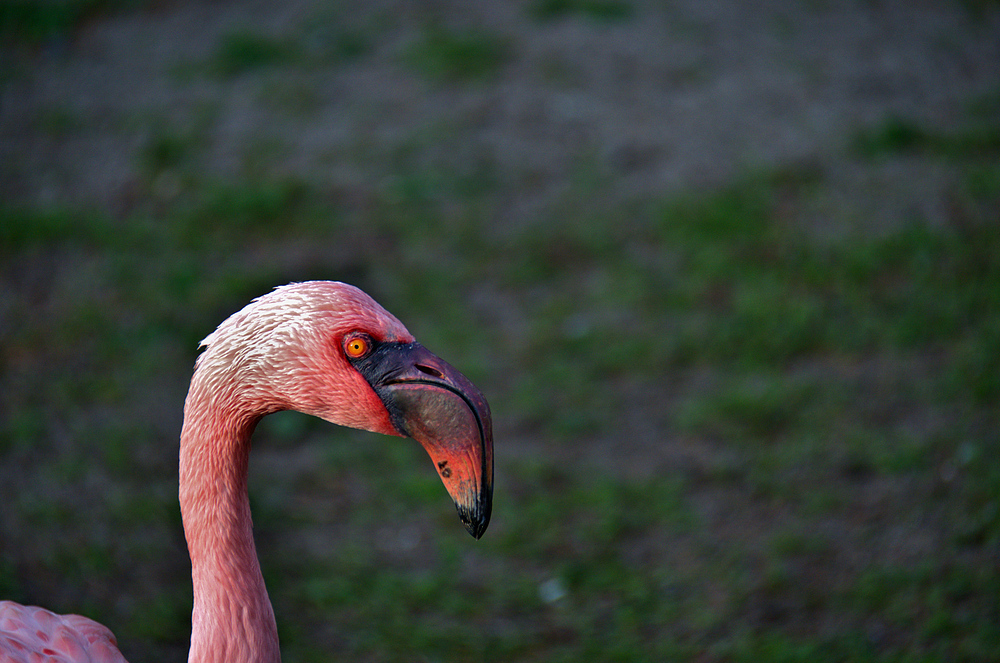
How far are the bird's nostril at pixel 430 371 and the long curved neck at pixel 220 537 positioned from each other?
413 millimetres

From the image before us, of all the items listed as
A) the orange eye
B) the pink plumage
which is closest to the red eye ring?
the orange eye

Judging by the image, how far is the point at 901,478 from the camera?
12.7ft

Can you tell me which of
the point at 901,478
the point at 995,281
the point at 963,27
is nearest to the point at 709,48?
the point at 963,27

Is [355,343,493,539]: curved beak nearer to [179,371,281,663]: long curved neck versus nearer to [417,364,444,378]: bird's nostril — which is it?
[417,364,444,378]: bird's nostril

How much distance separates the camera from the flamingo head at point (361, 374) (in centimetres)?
190

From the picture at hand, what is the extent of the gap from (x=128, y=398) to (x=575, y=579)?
2363mm

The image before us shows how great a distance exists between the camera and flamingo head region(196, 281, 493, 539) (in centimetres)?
190

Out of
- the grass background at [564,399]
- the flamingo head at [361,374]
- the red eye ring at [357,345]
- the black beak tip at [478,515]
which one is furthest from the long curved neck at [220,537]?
the grass background at [564,399]

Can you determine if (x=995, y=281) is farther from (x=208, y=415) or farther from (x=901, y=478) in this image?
(x=208, y=415)

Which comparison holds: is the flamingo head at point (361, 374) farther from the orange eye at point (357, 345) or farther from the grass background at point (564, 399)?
the grass background at point (564, 399)

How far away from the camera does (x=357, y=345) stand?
6.30 feet

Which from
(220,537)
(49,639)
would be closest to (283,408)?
(220,537)

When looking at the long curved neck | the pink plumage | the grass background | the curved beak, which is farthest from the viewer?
the grass background

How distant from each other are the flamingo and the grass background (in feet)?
4.57
